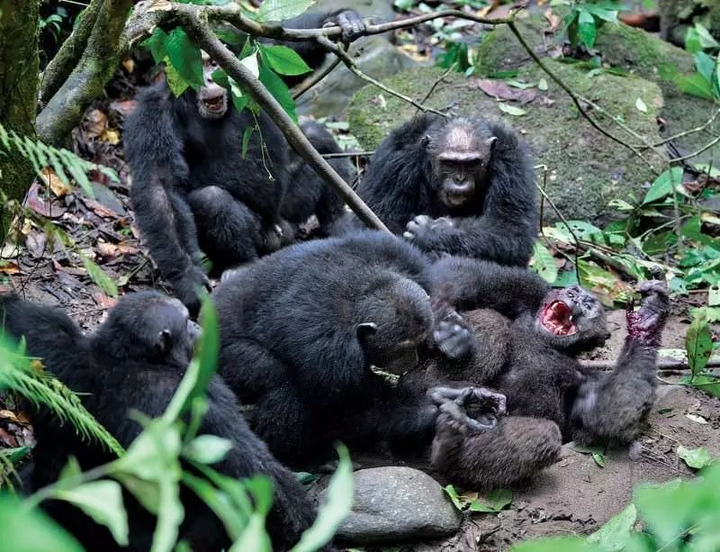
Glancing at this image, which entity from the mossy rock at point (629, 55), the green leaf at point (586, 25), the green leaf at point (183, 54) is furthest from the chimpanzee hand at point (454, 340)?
the mossy rock at point (629, 55)

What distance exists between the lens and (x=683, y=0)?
43.8 feet

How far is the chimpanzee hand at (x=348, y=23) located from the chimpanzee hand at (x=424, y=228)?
65.1 inches

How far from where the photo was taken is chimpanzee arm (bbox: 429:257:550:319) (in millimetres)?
6801

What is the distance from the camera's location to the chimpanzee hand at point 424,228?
7977 mm

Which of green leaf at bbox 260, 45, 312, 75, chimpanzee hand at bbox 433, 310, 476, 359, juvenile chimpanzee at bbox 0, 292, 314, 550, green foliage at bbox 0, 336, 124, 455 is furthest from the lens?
chimpanzee hand at bbox 433, 310, 476, 359

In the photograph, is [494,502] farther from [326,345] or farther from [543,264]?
[543,264]

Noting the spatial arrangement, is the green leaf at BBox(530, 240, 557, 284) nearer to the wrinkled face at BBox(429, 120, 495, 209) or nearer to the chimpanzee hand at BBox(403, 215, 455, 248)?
the wrinkled face at BBox(429, 120, 495, 209)

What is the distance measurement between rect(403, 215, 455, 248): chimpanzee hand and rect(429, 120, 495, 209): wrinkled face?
→ 9.7 inches

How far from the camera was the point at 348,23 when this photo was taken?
826 cm

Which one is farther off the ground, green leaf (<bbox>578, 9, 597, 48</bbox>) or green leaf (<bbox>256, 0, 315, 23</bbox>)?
green leaf (<bbox>256, 0, 315, 23</bbox>)

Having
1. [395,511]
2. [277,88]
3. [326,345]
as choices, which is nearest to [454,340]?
[326,345]

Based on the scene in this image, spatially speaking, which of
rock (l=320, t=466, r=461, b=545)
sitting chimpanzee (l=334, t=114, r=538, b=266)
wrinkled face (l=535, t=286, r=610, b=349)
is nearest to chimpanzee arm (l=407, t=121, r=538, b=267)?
sitting chimpanzee (l=334, t=114, r=538, b=266)

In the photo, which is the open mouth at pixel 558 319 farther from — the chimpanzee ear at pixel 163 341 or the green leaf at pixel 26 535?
the green leaf at pixel 26 535

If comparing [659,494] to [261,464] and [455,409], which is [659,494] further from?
[455,409]
